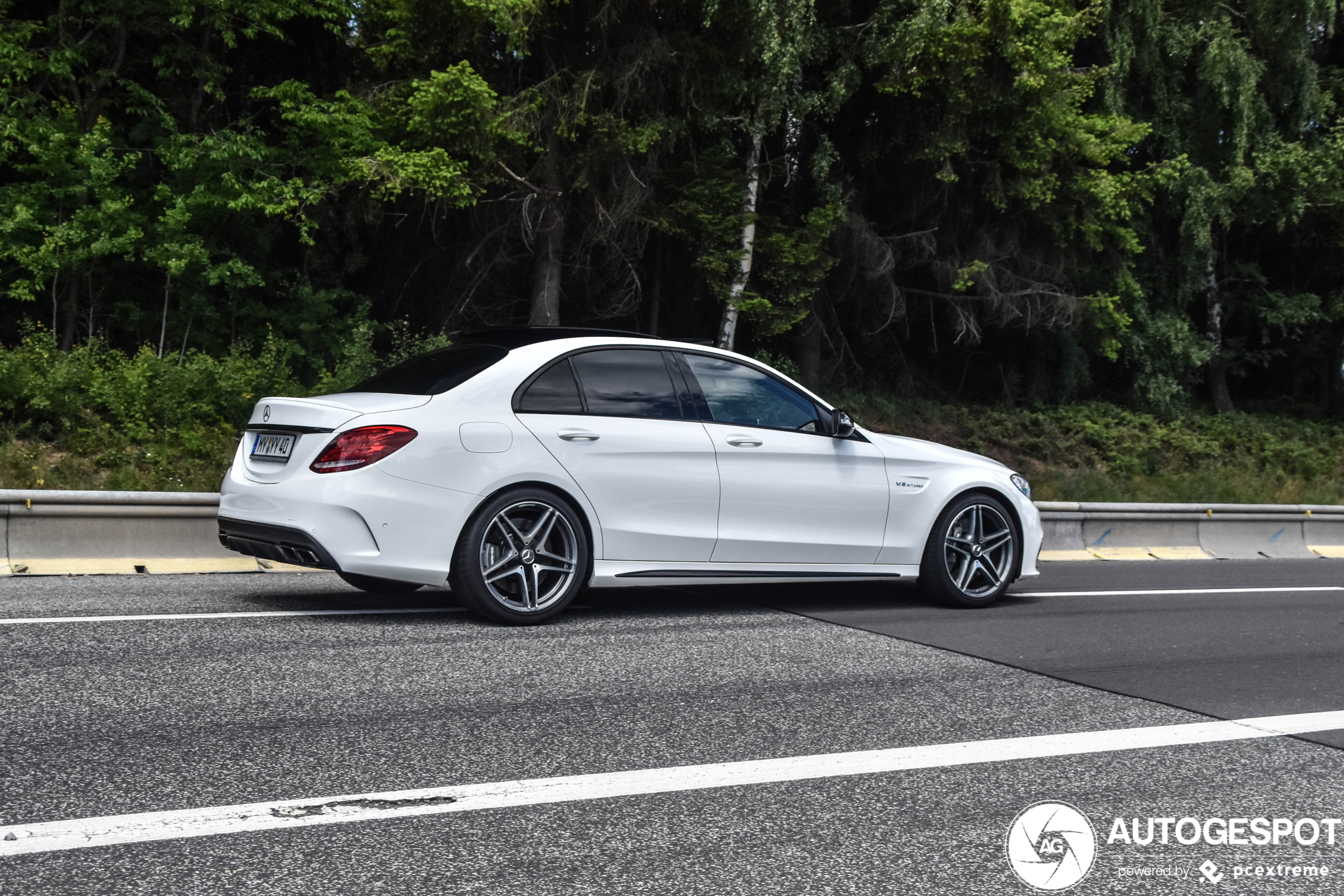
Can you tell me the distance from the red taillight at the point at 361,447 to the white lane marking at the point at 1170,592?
4.88 m

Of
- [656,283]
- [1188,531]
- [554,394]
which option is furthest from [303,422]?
[656,283]

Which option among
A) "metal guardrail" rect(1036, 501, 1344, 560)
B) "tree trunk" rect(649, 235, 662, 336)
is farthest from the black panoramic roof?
"tree trunk" rect(649, 235, 662, 336)

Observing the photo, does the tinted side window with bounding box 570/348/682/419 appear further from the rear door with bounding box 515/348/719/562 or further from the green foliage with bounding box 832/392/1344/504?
the green foliage with bounding box 832/392/1344/504

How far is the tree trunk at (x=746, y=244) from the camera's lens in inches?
754

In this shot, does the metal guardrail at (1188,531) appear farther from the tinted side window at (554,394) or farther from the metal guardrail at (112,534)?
the metal guardrail at (112,534)

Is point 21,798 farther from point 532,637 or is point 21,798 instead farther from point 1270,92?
point 1270,92

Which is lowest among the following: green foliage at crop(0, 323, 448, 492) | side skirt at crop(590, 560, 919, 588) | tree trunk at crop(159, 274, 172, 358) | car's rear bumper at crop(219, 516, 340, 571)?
side skirt at crop(590, 560, 919, 588)

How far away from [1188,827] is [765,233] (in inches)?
673

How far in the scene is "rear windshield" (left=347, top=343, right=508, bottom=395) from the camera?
709cm

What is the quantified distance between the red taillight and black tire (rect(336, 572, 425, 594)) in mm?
944

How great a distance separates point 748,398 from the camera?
789 centimetres

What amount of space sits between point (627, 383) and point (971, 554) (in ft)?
8.91

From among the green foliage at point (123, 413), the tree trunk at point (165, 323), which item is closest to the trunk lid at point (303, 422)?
the green foliage at point (123, 413)

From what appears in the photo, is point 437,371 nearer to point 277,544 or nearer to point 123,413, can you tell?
point 277,544
